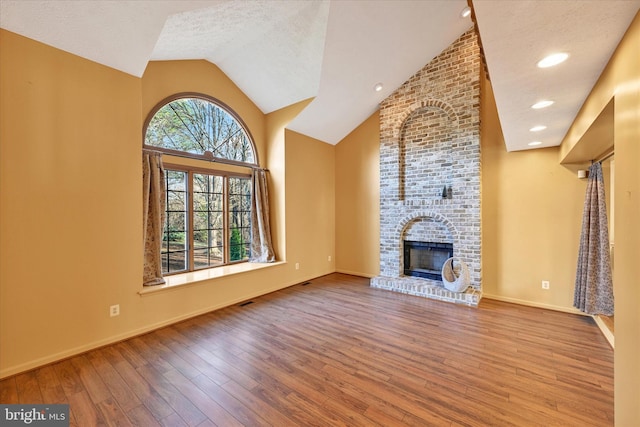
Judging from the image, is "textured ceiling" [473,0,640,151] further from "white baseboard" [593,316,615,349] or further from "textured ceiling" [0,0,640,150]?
"white baseboard" [593,316,615,349]

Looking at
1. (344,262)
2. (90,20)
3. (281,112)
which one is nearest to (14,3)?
(90,20)

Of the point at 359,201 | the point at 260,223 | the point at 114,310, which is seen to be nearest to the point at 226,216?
the point at 260,223

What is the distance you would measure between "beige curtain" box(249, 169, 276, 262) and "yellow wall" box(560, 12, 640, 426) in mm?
4214

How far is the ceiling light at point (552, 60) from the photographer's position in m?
1.55

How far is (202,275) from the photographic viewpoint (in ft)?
12.6

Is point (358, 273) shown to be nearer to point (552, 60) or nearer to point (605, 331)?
point (605, 331)

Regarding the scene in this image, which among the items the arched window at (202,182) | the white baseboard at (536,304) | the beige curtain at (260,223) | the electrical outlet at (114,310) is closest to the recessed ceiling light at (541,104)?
the white baseboard at (536,304)

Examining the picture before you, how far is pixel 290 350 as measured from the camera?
267cm

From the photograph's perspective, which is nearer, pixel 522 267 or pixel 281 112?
pixel 522 267

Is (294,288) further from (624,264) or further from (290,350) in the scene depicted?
(624,264)

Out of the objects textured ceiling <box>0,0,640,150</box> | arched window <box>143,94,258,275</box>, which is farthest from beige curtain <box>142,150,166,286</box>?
textured ceiling <box>0,0,640,150</box>

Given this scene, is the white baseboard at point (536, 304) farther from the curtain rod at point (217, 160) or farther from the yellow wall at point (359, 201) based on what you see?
the curtain rod at point (217, 160)

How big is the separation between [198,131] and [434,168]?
3972 millimetres

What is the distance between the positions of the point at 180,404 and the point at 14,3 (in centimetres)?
335
